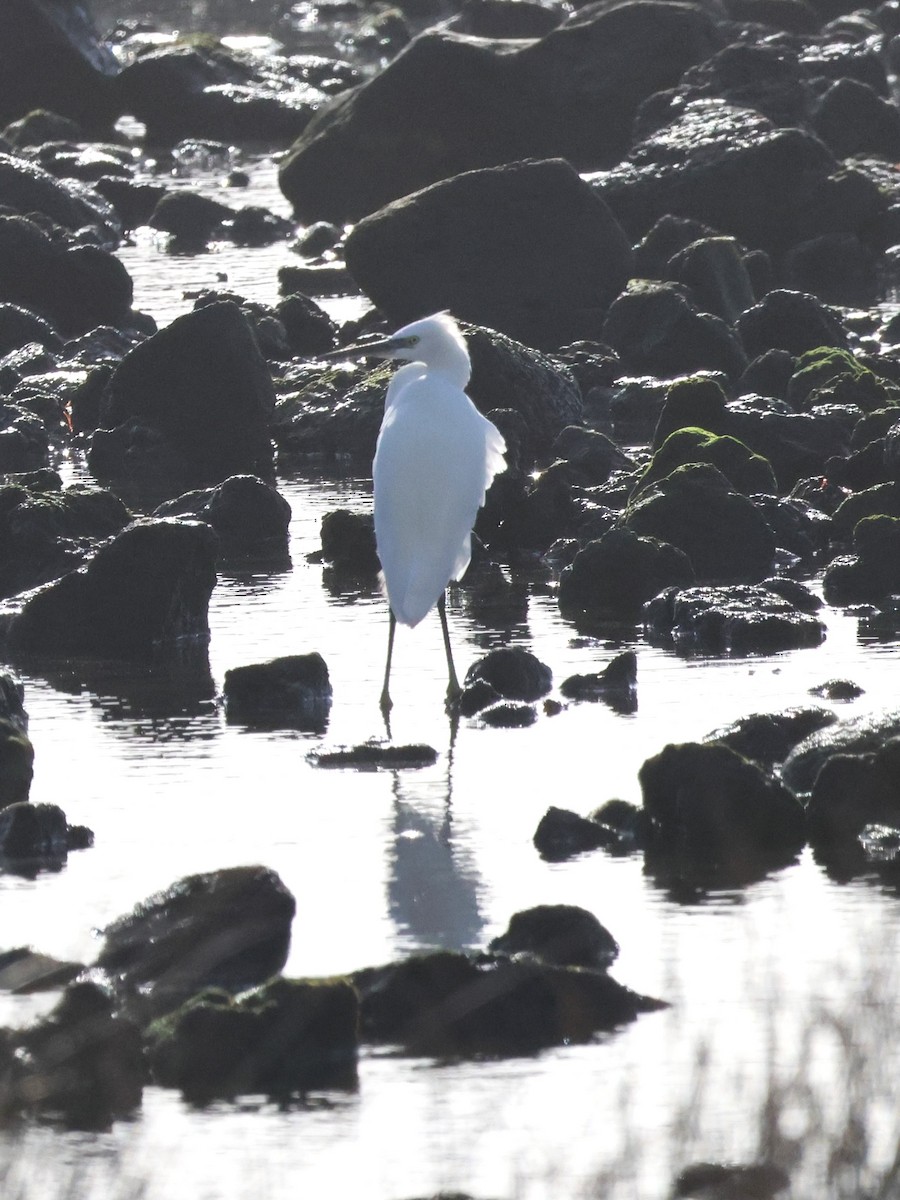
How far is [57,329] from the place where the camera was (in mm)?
19141

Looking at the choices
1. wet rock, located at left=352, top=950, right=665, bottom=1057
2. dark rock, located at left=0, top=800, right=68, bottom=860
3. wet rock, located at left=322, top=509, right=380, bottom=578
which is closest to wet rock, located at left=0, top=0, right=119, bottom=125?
wet rock, located at left=322, top=509, right=380, bottom=578

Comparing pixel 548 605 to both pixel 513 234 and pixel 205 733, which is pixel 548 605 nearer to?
pixel 205 733

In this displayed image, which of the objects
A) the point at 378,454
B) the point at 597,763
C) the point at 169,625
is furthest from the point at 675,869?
the point at 169,625

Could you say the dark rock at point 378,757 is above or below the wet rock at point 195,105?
below

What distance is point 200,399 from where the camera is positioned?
1402 centimetres

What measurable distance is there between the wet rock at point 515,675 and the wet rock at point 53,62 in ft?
83.0

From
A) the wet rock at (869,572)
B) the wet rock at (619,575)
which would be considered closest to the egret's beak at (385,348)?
the wet rock at (619,575)

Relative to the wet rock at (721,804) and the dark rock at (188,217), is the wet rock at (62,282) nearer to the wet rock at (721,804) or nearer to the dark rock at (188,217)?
the dark rock at (188,217)

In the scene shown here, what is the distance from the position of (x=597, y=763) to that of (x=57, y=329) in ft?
41.1

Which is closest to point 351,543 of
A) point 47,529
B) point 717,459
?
point 47,529

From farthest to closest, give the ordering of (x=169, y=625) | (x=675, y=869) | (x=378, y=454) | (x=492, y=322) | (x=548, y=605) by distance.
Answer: (x=492, y=322)
(x=548, y=605)
(x=169, y=625)
(x=378, y=454)
(x=675, y=869)

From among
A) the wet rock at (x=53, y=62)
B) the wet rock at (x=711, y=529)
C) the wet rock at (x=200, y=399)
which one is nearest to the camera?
the wet rock at (x=711, y=529)

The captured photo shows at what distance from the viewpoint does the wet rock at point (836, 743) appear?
22.2 ft

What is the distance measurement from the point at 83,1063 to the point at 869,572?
621cm
